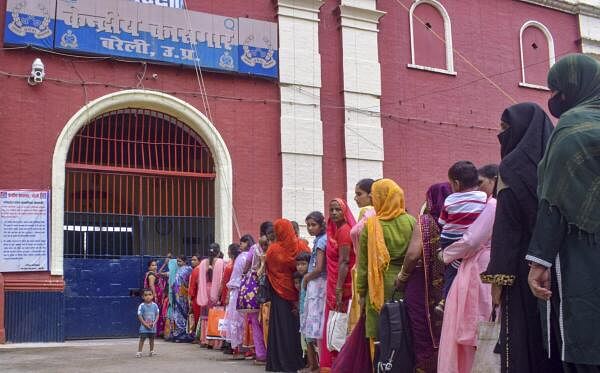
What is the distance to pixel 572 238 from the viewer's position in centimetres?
269

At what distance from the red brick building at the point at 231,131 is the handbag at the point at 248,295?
156 inches

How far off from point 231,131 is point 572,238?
10.0 m

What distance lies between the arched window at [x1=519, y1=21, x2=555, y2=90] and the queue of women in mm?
9725

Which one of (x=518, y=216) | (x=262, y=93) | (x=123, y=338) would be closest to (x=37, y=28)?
(x=262, y=93)

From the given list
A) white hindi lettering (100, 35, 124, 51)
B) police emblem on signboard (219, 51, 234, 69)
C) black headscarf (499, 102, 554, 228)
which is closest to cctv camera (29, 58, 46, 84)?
white hindi lettering (100, 35, 124, 51)

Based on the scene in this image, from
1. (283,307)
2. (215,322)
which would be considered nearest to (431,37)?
(215,322)

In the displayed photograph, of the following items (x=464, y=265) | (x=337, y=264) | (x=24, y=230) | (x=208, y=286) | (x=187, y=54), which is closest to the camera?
(x=464, y=265)

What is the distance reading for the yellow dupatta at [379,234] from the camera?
5.08 metres

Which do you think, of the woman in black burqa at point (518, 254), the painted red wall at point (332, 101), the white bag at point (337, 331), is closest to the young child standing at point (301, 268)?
the white bag at point (337, 331)

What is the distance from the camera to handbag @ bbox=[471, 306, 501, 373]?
3379 millimetres

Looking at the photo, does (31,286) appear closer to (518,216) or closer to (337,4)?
(337,4)

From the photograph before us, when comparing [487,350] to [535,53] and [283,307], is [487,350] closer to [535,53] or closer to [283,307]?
[283,307]

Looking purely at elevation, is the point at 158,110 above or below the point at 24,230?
above

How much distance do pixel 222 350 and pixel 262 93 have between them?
5.10 meters
